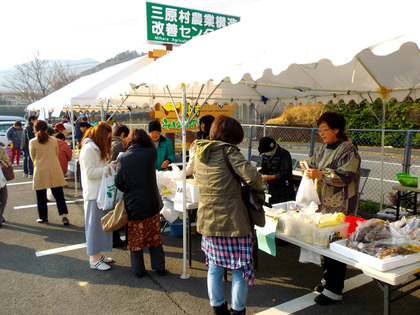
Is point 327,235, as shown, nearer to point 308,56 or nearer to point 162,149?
point 308,56

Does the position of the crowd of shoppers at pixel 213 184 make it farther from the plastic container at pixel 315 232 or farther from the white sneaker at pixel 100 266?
the plastic container at pixel 315 232

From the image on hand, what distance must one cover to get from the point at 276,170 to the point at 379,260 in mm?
2288

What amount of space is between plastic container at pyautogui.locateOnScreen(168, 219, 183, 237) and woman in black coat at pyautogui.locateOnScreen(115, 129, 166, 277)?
1.26 m

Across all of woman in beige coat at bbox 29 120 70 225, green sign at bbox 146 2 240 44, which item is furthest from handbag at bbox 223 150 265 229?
green sign at bbox 146 2 240 44

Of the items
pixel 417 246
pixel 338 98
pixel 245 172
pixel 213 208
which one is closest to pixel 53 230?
pixel 213 208

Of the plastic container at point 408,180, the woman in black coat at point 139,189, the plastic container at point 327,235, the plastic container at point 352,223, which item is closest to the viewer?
the plastic container at point 327,235

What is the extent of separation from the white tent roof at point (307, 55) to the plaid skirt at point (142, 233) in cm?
160

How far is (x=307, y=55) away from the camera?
239 cm

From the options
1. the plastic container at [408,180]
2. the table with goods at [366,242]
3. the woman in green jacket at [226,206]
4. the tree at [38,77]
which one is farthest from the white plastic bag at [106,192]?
the tree at [38,77]

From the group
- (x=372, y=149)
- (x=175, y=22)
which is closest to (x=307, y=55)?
(x=175, y=22)

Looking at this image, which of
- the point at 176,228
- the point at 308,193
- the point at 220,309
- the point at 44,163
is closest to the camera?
the point at 220,309

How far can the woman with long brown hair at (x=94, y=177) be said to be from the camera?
12.2ft

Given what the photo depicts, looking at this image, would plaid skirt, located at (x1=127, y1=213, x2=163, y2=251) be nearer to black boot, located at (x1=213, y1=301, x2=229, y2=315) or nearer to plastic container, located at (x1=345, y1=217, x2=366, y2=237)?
black boot, located at (x1=213, y1=301, x2=229, y2=315)

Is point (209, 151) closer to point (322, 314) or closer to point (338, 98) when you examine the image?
point (322, 314)
